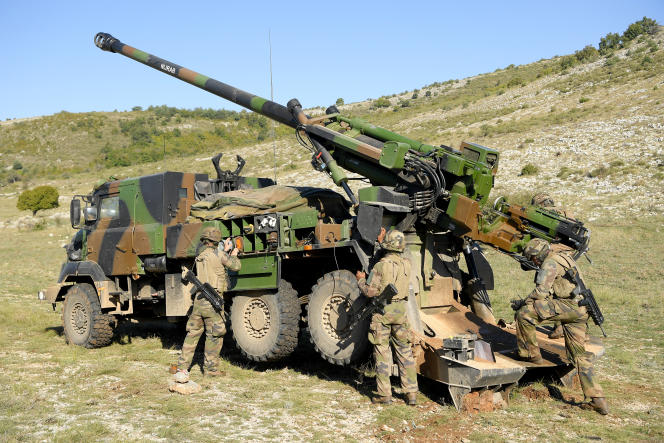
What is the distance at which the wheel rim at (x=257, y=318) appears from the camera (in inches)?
337

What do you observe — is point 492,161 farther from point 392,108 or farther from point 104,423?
point 392,108

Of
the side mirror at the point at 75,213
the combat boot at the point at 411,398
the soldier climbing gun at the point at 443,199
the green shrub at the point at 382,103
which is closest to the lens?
the combat boot at the point at 411,398

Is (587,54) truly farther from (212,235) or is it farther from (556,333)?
(212,235)

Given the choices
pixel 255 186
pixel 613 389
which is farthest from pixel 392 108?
pixel 613 389

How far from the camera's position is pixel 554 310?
278 inches

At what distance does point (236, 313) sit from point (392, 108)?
4441 centimetres

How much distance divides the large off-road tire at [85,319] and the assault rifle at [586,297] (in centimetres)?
742

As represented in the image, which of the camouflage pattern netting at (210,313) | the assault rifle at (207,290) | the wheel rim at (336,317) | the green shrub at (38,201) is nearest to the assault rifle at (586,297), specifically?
the wheel rim at (336,317)

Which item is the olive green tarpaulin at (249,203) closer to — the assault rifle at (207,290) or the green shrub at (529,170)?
the assault rifle at (207,290)

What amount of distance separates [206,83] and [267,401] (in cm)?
593

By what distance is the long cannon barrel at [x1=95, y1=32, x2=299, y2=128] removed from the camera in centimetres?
993

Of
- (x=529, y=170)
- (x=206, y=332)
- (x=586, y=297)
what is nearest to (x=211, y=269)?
(x=206, y=332)

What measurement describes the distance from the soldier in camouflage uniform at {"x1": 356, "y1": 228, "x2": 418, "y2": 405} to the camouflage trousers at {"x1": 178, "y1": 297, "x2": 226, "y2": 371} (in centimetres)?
231

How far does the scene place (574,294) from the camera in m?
7.05
